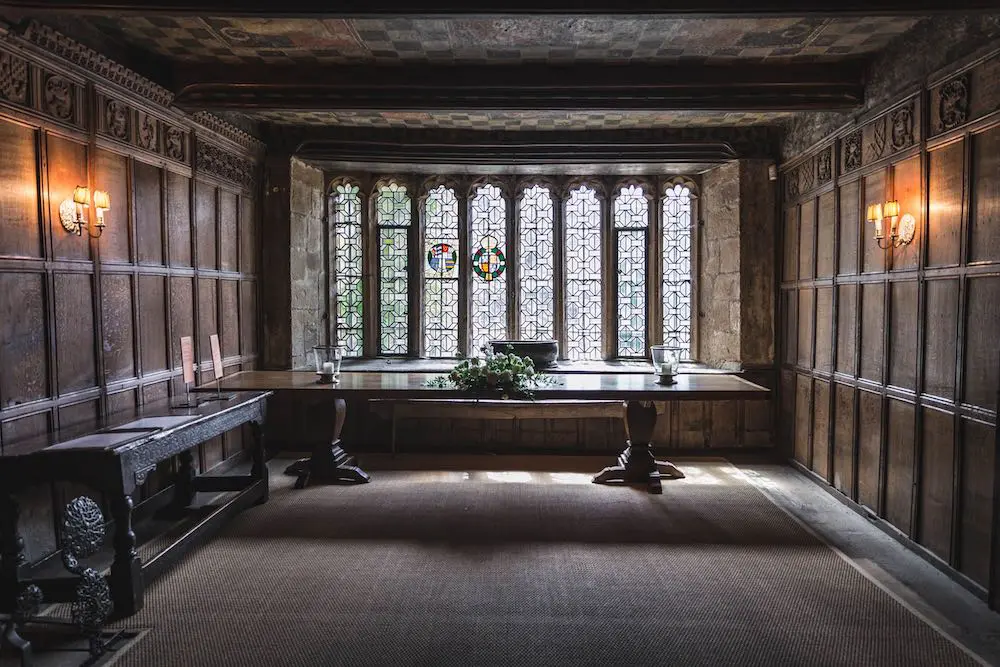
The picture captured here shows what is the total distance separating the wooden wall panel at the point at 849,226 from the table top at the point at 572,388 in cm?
119

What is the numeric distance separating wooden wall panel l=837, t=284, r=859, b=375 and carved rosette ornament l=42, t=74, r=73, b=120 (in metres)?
5.53

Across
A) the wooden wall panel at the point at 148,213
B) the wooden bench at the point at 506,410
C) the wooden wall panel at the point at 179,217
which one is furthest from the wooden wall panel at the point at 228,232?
the wooden bench at the point at 506,410

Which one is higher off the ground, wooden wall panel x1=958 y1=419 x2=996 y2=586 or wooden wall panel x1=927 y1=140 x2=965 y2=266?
wooden wall panel x1=927 y1=140 x2=965 y2=266

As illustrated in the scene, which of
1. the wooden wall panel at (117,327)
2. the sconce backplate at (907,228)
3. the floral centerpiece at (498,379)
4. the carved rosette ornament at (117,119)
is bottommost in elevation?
the floral centerpiece at (498,379)

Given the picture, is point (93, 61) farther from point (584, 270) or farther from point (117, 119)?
point (584, 270)

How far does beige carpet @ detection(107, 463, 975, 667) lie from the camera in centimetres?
271

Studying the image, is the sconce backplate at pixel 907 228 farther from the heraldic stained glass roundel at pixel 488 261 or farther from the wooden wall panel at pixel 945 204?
the heraldic stained glass roundel at pixel 488 261

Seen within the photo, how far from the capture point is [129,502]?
303 centimetres

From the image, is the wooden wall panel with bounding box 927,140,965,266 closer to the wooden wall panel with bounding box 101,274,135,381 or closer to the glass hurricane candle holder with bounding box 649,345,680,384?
the glass hurricane candle holder with bounding box 649,345,680,384

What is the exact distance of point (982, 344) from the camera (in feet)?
10.8

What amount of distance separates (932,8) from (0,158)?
4.92 meters

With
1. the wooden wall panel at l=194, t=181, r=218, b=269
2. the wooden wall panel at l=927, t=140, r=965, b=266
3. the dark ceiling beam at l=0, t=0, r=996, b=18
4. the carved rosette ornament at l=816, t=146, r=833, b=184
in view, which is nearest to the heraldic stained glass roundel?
the wooden wall panel at l=194, t=181, r=218, b=269

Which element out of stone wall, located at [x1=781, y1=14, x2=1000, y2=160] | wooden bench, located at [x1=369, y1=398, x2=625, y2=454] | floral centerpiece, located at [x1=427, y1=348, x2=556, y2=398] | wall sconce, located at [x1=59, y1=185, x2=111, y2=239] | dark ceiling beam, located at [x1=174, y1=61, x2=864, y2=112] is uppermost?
dark ceiling beam, located at [x1=174, y1=61, x2=864, y2=112]

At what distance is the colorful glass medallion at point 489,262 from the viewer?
7.11m
